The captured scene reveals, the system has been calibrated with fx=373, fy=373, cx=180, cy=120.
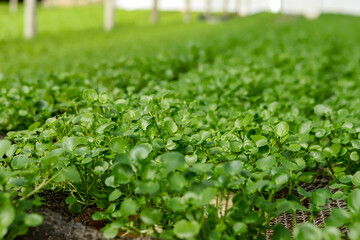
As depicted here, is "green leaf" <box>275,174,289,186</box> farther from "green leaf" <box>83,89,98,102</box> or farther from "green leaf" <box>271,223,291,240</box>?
"green leaf" <box>83,89,98,102</box>

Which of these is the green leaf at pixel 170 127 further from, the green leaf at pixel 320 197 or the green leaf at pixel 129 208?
the green leaf at pixel 320 197

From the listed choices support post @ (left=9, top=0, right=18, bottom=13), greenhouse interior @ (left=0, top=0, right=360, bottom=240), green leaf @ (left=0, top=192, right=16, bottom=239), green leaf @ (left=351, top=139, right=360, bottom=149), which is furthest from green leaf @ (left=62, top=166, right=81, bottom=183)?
support post @ (left=9, top=0, right=18, bottom=13)

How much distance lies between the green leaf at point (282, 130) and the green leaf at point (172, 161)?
0.71 m

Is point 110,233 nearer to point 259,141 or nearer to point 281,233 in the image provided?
point 281,233

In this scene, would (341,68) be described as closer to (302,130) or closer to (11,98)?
(302,130)

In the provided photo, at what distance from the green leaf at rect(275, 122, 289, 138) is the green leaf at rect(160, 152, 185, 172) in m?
0.71

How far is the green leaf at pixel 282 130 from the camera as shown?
1766mm

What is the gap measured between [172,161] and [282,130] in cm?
75

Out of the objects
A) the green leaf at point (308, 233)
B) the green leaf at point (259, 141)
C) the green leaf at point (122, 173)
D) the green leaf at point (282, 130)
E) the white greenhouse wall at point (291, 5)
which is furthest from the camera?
the white greenhouse wall at point (291, 5)

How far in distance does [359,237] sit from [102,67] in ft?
13.7

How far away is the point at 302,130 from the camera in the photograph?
2047 millimetres

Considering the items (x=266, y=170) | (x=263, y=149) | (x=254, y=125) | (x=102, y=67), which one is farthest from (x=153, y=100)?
(x=102, y=67)

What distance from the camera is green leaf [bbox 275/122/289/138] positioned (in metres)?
1.77

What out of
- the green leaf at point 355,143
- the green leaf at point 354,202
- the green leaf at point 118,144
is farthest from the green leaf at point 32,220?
the green leaf at point 355,143
